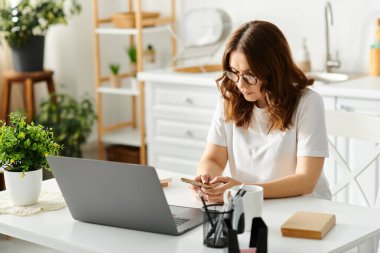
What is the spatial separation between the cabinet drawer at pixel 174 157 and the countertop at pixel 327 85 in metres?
0.37

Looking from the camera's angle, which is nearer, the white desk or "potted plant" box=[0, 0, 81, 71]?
the white desk

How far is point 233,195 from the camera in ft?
5.90

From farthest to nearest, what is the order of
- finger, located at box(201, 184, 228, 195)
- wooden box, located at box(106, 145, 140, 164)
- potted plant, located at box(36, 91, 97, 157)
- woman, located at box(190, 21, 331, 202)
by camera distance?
wooden box, located at box(106, 145, 140, 164) → potted plant, located at box(36, 91, 97, 157) → woman, located at box(190, 21, 331, 202) → finger, located at box(201, 184, 228, 195)

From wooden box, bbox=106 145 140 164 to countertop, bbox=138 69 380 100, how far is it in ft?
2.36

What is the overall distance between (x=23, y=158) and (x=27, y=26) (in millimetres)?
2220

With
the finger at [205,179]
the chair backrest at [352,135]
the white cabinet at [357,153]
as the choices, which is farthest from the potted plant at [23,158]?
the white cabinet at [357,153]

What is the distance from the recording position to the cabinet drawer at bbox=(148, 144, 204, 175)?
3.98 m

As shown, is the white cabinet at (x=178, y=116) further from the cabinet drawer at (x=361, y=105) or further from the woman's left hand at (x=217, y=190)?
the woman's left hand at (x=217, y=190)

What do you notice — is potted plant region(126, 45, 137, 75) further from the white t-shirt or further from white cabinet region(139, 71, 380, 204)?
the white t-shirt

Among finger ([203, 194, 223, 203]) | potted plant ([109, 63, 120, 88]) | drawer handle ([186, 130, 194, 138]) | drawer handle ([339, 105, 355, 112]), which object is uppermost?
potted plant ([109, 63, 120, 88])

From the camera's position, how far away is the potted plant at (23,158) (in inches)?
80.8

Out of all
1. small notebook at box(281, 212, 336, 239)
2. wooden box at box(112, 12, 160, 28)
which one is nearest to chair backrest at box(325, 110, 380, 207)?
small notebook at box(281, 212, 336, 239)

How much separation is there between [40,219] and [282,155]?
79cm

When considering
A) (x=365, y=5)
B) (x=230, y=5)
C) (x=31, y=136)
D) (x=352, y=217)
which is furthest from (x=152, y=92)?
(x=352, y=217)
